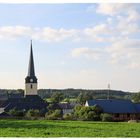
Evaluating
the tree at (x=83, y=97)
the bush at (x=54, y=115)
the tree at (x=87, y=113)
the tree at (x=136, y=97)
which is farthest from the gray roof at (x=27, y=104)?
the tree at (x=136, y=97)

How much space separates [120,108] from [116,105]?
218 mm

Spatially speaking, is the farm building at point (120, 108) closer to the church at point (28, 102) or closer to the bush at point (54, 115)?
the bush at point (54, 115)

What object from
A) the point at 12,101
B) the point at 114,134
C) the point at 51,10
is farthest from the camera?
the point at 12,101

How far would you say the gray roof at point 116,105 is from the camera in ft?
52.7

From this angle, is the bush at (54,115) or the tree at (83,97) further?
the bush at (54,115)

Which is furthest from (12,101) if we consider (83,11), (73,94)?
(83,11)

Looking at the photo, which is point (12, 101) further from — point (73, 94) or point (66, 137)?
point (66, 137)

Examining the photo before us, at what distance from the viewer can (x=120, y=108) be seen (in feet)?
54.5

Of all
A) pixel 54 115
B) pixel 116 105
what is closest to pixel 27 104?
pixel 116 105

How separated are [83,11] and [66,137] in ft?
9.87

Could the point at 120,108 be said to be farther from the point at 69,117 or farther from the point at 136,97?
the point at 69,117

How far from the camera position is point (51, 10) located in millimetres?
10055

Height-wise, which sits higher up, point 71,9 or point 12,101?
point 71,9

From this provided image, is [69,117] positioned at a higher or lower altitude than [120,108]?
lower
